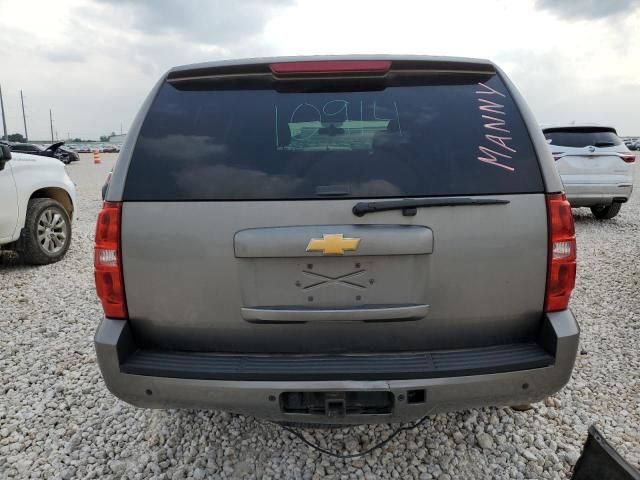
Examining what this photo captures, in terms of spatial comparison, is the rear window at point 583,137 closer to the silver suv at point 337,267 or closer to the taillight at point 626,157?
the taillight at point 626,157

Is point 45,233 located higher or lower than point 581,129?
lower

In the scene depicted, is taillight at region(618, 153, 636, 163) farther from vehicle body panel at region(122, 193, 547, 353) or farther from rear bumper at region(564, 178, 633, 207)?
vehicle body panel at region(122, 193, 547, 353)

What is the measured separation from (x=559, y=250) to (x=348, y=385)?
3.34 feet

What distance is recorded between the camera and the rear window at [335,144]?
1.88m

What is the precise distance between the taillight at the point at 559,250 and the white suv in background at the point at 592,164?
689 centimetres

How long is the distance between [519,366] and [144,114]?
1921mm

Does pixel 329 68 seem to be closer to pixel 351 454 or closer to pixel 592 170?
pixel 351 454

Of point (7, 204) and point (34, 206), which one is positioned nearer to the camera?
point (7, 204)

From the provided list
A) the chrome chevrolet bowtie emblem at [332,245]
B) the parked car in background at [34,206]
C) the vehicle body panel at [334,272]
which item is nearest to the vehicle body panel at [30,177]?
the parked car in background at [34,206]

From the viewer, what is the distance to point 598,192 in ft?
26.5

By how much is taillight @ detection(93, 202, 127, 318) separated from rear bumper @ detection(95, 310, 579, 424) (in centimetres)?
9

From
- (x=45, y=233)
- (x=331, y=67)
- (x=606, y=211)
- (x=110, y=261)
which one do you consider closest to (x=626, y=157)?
(x=606, y=211)

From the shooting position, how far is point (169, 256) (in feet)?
6.13

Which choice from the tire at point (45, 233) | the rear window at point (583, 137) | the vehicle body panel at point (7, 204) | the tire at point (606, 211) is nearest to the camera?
the vehicle body panel at point (7, 204)
